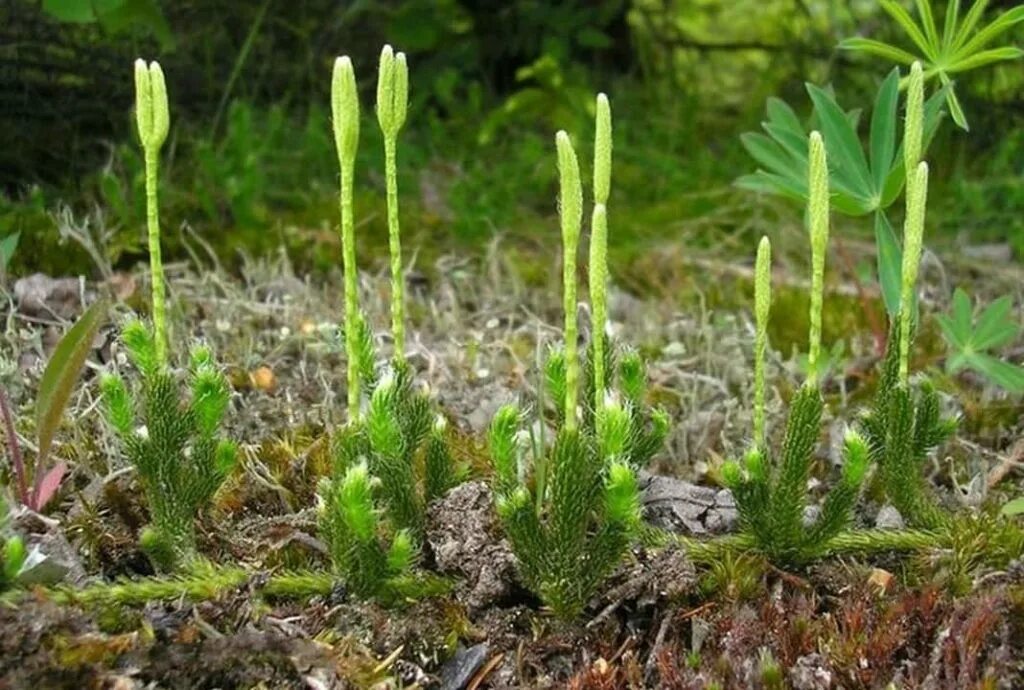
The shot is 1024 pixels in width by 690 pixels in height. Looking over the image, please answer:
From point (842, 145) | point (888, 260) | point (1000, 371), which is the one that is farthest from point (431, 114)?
point (1000, 371)

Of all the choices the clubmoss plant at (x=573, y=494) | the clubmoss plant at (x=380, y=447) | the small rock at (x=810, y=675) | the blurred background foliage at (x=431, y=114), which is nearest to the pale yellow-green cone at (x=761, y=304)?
the clubmoss plant at (x=573, y=494)

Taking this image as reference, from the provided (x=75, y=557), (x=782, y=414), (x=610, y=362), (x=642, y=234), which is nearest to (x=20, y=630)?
(x=75, y=557)

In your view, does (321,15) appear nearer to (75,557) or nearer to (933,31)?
(933,31)

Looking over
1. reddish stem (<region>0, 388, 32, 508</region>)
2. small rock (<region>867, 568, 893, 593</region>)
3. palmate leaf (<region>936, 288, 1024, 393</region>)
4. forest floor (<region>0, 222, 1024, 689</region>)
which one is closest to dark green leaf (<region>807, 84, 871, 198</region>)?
palmate leaf (<region>936, 288, 1024, 393</region>)

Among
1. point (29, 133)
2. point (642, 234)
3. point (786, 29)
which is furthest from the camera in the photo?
point (786, 29)

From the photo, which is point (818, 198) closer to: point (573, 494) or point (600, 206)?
point (600, 206)

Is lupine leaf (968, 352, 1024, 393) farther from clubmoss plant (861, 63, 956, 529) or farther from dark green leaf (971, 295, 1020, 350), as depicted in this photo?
clubmoss plant (861, 63, 956, 529)

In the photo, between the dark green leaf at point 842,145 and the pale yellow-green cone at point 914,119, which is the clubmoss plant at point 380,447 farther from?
the dark green leaf at point 842,145
